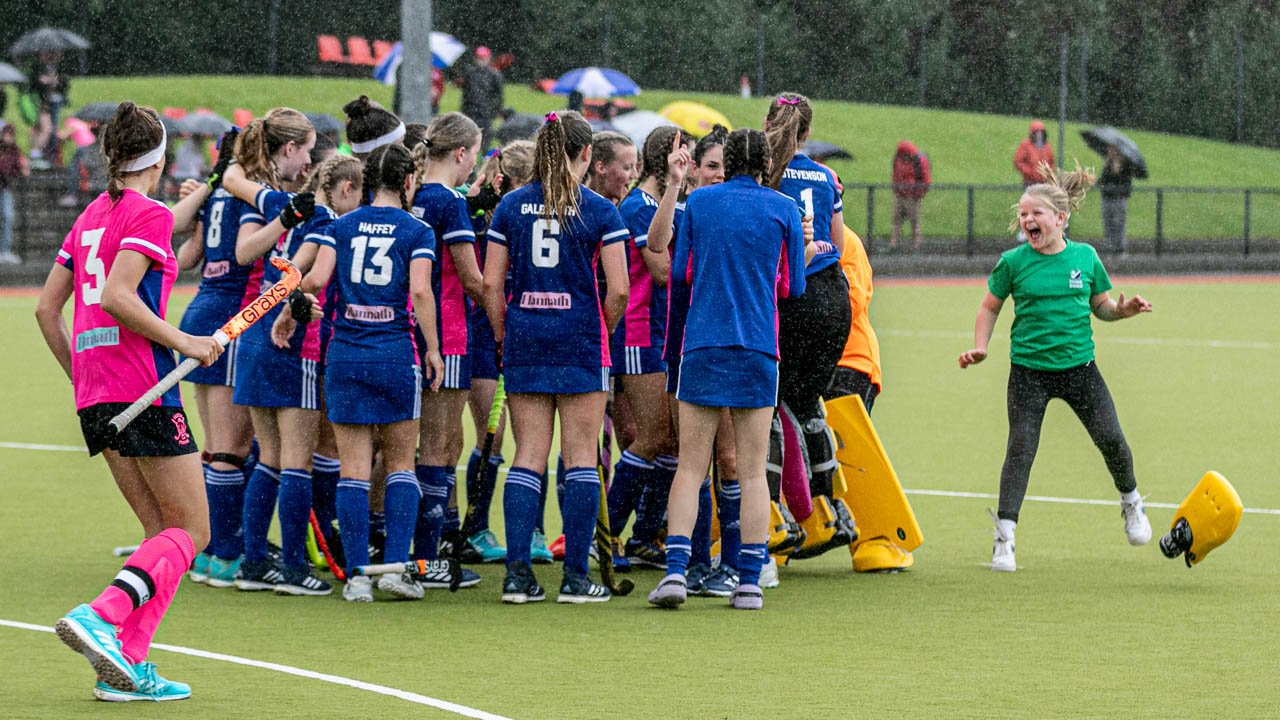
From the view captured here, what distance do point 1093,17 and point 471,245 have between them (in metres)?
42.2

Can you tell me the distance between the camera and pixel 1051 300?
26.8 ft

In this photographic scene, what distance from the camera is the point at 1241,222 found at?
3734 cm

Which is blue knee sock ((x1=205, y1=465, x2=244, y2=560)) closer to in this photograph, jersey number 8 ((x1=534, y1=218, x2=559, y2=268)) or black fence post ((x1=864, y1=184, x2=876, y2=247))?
jersey number 8 ((x1=534, y1=218, x2=559, y2=268))

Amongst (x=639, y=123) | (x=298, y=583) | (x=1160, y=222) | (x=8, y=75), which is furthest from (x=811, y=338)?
(x=1160, y=222)

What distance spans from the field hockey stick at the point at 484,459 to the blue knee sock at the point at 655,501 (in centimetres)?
72

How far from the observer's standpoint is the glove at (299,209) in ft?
22.5

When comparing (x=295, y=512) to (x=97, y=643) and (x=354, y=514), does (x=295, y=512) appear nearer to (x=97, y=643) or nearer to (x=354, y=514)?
(x=354, y=514)

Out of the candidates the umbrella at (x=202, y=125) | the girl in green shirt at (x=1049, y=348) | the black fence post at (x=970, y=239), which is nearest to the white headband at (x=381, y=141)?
the girl in green shirt at (x=1049, y=348)

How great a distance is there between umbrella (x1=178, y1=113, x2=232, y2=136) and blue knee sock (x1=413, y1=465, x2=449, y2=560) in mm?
23708

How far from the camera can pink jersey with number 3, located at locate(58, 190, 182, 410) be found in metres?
5.52

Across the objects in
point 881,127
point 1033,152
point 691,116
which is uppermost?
point 881,127

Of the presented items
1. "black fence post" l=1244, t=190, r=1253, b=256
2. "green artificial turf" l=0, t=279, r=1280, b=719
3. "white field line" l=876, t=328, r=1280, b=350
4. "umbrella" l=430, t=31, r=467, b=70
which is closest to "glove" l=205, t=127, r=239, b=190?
"green artificial turf" l=0, t=279, r=1280, b=719

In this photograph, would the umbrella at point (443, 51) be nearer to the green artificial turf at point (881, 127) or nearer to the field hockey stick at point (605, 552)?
the green artificial turf at point (881, 127)

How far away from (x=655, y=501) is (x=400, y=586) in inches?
55.4
